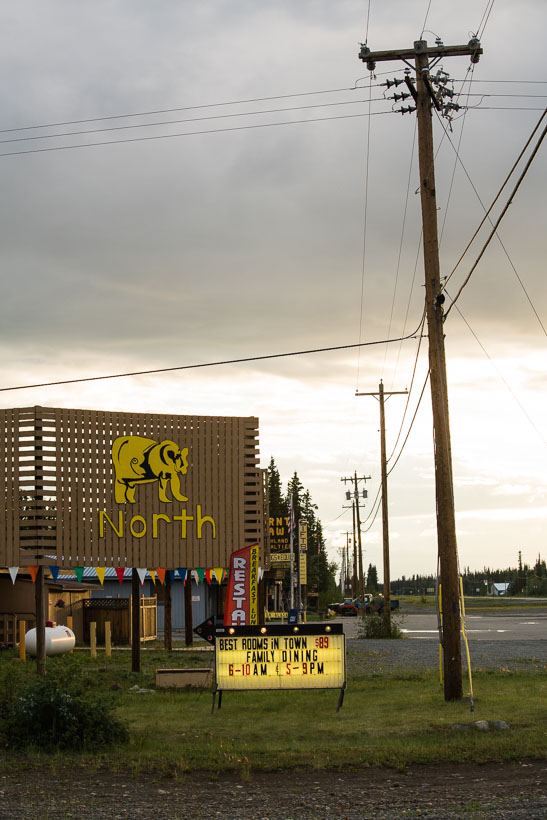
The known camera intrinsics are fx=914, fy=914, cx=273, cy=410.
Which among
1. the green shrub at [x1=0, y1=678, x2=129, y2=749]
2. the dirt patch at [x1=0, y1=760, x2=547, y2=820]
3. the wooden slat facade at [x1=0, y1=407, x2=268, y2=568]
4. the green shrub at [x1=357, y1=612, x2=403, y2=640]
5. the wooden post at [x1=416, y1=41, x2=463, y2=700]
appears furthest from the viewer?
the green shrub at [x1=357, y1=612, x2=403, y2=640]

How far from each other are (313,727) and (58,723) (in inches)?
149

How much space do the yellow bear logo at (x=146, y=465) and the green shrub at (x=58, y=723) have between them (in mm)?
8391

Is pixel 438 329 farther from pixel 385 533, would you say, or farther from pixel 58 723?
pixel 385 533

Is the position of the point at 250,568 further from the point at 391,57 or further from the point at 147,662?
the point at 391,57

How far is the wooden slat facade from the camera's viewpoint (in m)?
20.2

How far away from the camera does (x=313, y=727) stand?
1372 cm

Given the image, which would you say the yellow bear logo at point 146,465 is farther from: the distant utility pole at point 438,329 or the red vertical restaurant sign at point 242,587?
the distant utility pole at point 438,329

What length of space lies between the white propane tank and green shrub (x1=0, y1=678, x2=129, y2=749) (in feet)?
47.2

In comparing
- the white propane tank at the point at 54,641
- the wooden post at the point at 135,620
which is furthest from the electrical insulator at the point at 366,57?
the white propane tank at the point at 54,641

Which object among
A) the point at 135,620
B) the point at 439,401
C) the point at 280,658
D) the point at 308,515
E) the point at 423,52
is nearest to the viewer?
the point at 280,658

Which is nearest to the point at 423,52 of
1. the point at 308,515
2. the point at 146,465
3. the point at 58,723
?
the point at 146,465

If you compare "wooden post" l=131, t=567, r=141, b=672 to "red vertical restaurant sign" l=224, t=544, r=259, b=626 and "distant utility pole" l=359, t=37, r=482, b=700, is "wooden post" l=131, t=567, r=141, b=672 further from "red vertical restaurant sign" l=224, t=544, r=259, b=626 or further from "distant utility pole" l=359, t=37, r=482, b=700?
"distant utility pole" l=359, t=37, r=482, b=700

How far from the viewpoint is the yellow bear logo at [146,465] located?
20.9 metres

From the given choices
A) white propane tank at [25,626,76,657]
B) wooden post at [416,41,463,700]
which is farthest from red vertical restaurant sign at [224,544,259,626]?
white propane tank at [25,626,76,657]
